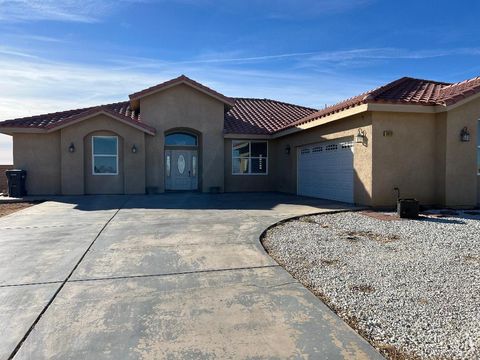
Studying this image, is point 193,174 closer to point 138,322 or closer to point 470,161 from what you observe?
point 470,161

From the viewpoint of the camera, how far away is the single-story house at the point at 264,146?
38.6ft

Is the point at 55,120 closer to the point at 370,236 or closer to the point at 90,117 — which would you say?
the point at 90,117

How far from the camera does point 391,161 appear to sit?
38.7ft

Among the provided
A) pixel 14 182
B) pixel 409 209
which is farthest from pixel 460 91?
pixel 14 182

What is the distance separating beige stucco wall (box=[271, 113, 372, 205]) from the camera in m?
11.9

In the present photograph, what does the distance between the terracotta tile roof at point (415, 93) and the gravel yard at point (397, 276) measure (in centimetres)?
429

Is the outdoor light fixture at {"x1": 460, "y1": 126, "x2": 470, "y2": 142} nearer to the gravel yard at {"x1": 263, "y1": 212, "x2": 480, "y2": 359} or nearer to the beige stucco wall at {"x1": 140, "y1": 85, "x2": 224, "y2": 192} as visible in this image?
the gravel yard at {"x1": 263, "y1": 212, "x2": 480, "y2": 359}

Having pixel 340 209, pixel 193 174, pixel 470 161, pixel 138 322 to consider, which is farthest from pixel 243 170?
pixel 138 322

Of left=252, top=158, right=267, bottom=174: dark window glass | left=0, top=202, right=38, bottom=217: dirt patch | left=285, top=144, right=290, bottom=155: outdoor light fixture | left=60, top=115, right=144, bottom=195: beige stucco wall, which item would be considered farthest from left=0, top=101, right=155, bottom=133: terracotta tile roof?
left=285, top=144, right=290, bottom=155: outdoor light fixture

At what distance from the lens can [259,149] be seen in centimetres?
1980

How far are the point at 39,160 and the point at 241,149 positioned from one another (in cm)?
986

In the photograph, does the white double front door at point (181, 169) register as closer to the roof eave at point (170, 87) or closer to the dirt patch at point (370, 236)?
the roof eave at point (170, 87)

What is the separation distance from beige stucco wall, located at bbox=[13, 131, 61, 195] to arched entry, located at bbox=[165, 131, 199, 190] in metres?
5.24

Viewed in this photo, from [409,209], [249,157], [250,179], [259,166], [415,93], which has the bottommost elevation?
[409,209]
